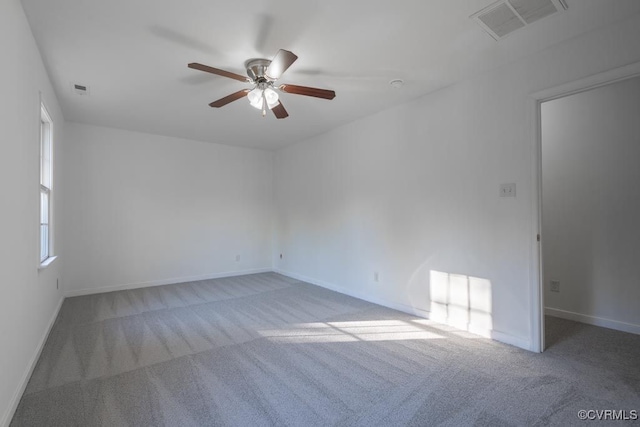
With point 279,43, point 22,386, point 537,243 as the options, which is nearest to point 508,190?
point 537,243

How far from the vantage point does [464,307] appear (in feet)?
10.1

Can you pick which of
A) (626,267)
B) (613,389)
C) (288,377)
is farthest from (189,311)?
(626,267)

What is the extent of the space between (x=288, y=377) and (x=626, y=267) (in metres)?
3.59

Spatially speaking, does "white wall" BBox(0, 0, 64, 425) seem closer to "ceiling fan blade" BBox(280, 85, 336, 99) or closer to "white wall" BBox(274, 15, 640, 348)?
"ceiling fan blade" BBox(280, 85, 336, 99)

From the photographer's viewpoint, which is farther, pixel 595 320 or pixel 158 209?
pixel 158 209

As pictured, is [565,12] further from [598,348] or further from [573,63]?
[598,348]

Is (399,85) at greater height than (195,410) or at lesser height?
greater

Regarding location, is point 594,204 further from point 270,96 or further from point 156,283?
point 156,283

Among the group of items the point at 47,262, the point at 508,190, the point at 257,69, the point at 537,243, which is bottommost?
the point at 47,262

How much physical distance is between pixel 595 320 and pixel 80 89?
20.1 feet

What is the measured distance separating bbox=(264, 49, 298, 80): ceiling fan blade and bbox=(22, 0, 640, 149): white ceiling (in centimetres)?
26

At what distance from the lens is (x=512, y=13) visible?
6.75 feet

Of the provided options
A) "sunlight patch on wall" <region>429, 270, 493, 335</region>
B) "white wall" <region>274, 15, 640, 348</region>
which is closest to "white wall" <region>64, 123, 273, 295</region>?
"white wall" <region>274, 15, 640, 348</region>

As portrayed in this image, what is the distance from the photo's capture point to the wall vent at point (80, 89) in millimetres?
3150
